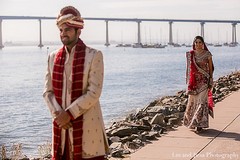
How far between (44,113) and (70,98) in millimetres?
15900

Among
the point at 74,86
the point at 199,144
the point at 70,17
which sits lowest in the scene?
the point at 199,144

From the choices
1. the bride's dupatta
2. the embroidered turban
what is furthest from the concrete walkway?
the embroidered turban

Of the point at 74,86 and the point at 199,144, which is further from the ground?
the point at 74,86

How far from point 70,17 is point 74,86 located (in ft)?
1.60

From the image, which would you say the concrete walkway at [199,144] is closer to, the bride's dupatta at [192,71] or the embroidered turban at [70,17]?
the bride's dupatta at [192,71]

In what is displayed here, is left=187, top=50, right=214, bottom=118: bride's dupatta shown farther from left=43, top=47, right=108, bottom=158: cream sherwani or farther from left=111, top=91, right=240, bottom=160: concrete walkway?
left=43, top=47, right=108, bottom=158: cream sherwani

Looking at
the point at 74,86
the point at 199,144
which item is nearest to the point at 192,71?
the point at 199,144

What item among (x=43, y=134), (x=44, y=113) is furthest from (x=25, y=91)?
(x=43, y=134)

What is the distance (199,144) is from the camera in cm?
751

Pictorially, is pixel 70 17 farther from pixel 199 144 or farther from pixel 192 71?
pixel 192 71

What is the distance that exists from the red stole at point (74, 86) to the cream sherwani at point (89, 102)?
3cm

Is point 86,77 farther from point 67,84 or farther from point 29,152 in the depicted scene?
point 29,152

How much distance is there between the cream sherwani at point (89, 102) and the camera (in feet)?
13.0

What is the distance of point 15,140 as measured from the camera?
44.6 ft
